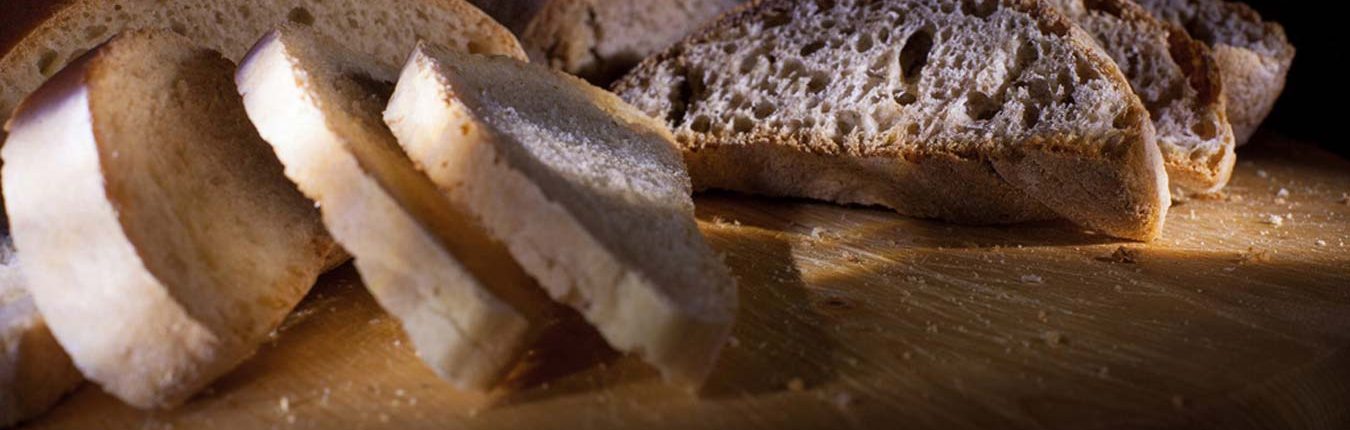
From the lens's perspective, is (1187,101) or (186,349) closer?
(186,349)

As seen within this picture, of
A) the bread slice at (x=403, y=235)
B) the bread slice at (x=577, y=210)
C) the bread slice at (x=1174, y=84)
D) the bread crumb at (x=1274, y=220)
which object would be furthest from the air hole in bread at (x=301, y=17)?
the bread crumb at (x=1274, y=220)

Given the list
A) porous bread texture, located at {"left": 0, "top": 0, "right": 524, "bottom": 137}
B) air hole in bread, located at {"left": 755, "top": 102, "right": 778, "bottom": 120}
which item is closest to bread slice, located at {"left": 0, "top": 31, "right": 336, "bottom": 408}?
porous bread texture, located at {"left": 0, "top": 0, "right": 524, "bottom": 137}

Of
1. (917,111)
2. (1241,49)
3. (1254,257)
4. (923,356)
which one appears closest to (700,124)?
(917,111)

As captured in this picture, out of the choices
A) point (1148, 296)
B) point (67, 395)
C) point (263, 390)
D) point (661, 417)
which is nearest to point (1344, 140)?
point (1148, 296)

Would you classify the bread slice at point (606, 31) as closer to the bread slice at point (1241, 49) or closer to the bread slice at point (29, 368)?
the bread slice at point (1241, 49)

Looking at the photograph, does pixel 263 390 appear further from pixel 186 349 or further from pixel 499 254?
pixel 499 254

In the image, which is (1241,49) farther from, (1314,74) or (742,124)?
(742,124)

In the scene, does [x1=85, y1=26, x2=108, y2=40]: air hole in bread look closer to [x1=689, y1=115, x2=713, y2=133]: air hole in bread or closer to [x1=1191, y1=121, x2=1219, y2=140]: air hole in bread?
[x1=689, y1=115, x2=713, y2=133]: air hole in bread
